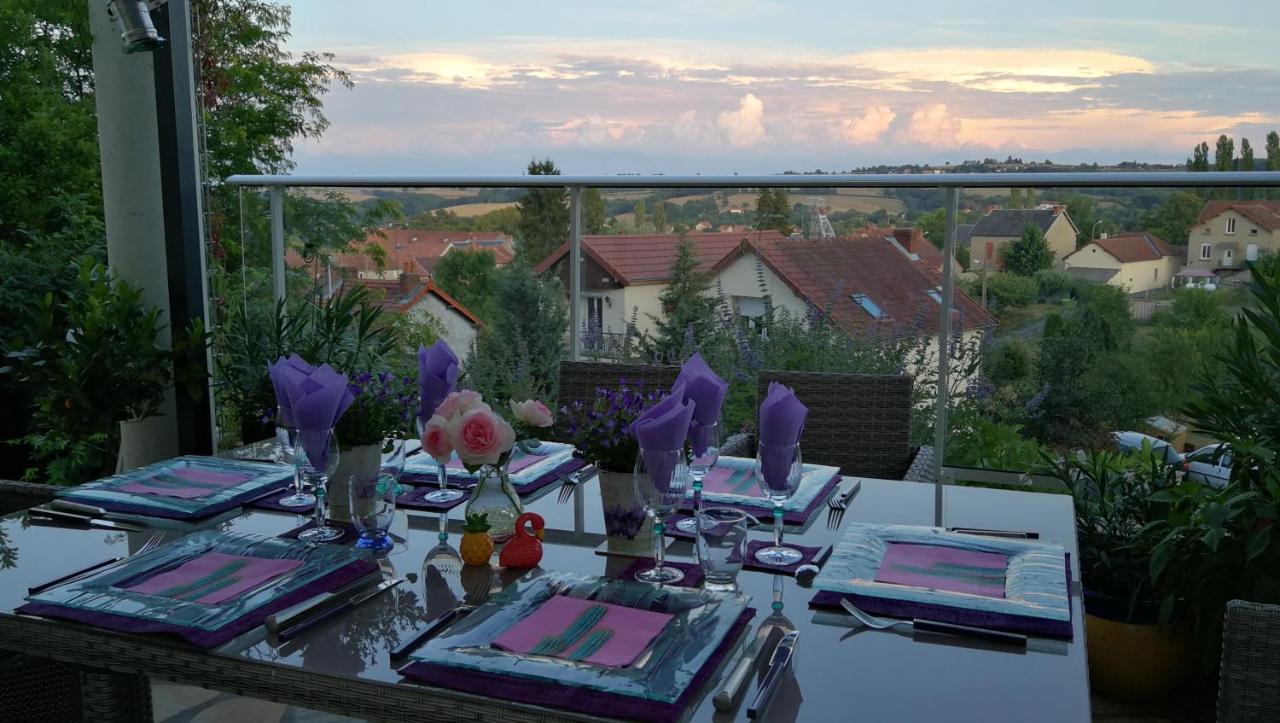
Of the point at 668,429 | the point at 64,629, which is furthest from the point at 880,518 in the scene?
the point at 64,629

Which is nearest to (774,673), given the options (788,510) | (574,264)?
(788,510)

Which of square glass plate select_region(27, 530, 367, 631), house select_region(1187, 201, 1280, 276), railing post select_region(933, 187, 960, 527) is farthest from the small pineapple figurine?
house select_region(1187, 201, 1280, 276)

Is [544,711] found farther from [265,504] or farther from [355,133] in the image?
[355,133]

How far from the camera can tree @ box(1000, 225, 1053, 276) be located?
337cm

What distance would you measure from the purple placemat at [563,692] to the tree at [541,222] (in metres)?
3.22

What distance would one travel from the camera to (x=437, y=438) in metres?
1.68

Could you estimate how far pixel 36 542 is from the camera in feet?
5.63

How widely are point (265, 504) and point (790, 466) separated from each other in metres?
0.98

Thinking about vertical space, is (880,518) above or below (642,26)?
below

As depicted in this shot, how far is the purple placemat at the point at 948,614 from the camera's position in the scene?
52.4 inches

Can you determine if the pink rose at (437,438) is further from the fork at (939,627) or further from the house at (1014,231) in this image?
the house at (1014,231)

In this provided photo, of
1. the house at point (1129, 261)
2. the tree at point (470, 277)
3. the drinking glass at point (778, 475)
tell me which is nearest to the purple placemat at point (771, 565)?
the drinking glass at point (778, 475)

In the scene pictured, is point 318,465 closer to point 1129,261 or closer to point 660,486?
point 660,486

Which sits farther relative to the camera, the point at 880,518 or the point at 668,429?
the point at 880,518
